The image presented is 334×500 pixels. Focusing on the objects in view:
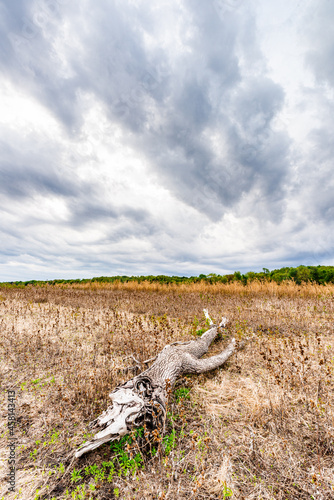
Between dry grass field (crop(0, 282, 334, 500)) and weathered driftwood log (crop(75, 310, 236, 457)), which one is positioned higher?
weathered driftwood log (crop(75, 310, 236, 457))

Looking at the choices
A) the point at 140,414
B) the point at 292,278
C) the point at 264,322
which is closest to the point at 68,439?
the point at 140,414

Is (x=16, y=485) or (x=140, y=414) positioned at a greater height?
(x=140, y=414)

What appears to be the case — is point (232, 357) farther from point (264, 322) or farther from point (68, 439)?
point (68, 439)

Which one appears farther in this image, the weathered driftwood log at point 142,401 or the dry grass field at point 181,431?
the weathered driftwood log at point 142,401

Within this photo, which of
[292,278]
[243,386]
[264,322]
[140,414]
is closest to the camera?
[140,414]

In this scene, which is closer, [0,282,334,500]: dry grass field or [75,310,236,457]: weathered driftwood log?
[0,282,334,500]: dry grass field

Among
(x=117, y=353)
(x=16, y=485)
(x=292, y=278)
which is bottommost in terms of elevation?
(x=16, y=485)

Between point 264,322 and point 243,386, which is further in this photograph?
point 264,322

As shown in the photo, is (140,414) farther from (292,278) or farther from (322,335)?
(292,278)

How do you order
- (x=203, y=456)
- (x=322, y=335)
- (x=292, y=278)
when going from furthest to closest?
(x=292, y=278), (x=322, y=335), (x=203, y=456)

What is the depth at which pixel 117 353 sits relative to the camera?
17.4 feet

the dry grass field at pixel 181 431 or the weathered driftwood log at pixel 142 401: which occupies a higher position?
the weathered driftwood log at pixel 142 401

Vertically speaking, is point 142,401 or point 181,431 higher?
point 142,401

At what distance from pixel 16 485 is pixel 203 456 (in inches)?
77.4
